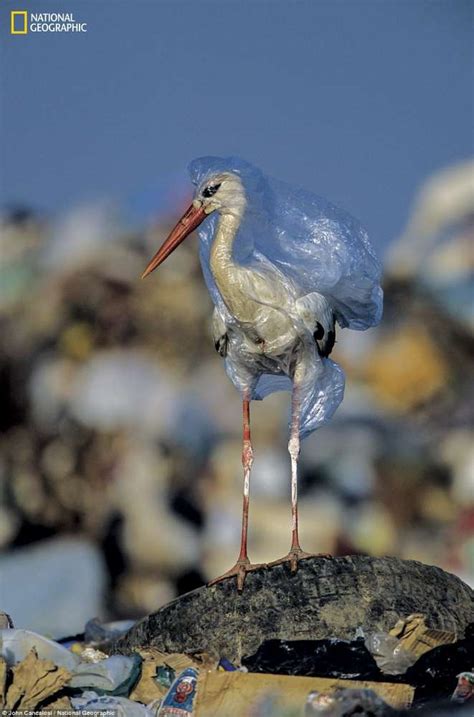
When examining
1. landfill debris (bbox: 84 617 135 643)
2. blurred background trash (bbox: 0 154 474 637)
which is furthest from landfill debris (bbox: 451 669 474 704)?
blurred background trash (bbox: 0 154 474 637)

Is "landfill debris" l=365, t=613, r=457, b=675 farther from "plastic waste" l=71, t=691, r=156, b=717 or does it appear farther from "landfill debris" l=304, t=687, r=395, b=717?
"plastic waste" l=71, t=691, r=156, b=717

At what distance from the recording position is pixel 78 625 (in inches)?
296

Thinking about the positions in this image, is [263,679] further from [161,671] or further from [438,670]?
[438,670]

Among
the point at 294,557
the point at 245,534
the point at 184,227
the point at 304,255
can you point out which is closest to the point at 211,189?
the point at 184,227

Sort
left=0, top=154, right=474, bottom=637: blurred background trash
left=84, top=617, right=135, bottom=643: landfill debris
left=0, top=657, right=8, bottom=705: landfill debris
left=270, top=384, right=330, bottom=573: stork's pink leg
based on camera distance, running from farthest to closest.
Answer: left=0, top=154, right=474, bottom=637: blurred background trash
left=84, top=617, right=135, bottom=643: landfill debris
left=270, top=384, right=330, bottom=573: stork's pink leg
left=0, top=657, right=8, bottom=705: landfill debris

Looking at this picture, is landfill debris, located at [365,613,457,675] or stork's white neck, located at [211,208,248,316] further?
stork's white neck, located at [211,208,248,316]

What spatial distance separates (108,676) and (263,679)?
0.52m

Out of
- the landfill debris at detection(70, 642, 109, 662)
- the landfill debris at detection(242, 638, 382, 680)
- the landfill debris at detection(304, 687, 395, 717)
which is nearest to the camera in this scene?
the landfill debris at detection(304, 687, 395, 717)

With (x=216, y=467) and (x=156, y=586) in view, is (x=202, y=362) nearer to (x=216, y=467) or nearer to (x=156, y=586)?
(x=216, y=467)

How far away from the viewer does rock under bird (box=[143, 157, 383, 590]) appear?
4.70m

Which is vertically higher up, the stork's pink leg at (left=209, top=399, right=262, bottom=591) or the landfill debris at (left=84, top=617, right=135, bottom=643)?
the stork's pink leg at (left=209, top=399, right=262, bottom=591)

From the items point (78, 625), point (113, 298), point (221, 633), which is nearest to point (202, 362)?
point (113, 298)

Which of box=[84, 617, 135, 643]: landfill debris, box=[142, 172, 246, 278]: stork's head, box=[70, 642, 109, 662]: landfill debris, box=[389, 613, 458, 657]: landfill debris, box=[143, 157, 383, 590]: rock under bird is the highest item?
box=[142, 172, 246, 278]: stork's head

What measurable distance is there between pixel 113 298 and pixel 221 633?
15.6 feet
